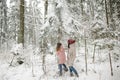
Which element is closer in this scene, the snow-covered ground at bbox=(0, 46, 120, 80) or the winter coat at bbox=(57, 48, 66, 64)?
the snow-covered ground at bbox=(0, 46, 120, 80)

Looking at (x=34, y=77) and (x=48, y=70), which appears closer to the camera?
(x=34, y=77)

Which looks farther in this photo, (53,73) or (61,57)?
(53,73)

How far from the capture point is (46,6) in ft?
34.9

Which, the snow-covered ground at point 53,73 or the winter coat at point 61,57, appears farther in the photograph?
the winter coat at point 61,57

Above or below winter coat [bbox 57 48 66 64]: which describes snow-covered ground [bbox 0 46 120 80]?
below

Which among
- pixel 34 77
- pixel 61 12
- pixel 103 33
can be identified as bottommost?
pixel 34 77

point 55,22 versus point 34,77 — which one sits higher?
point 55,22

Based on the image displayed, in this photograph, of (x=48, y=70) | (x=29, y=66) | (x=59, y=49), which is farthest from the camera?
(x=29, y=66)

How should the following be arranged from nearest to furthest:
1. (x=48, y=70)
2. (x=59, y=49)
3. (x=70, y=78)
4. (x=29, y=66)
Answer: (x=70, y=78) < (x=59, y=49) < (x=48, y=70) < (x=29, y=66)

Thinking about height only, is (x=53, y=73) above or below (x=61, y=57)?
below

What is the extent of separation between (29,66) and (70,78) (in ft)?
11.8

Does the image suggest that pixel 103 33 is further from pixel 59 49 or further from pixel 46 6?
pixel 46 6

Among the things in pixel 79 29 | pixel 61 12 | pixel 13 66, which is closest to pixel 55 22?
pixel 61 12

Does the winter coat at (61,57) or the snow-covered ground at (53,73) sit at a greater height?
the winter coat at (61,57)
